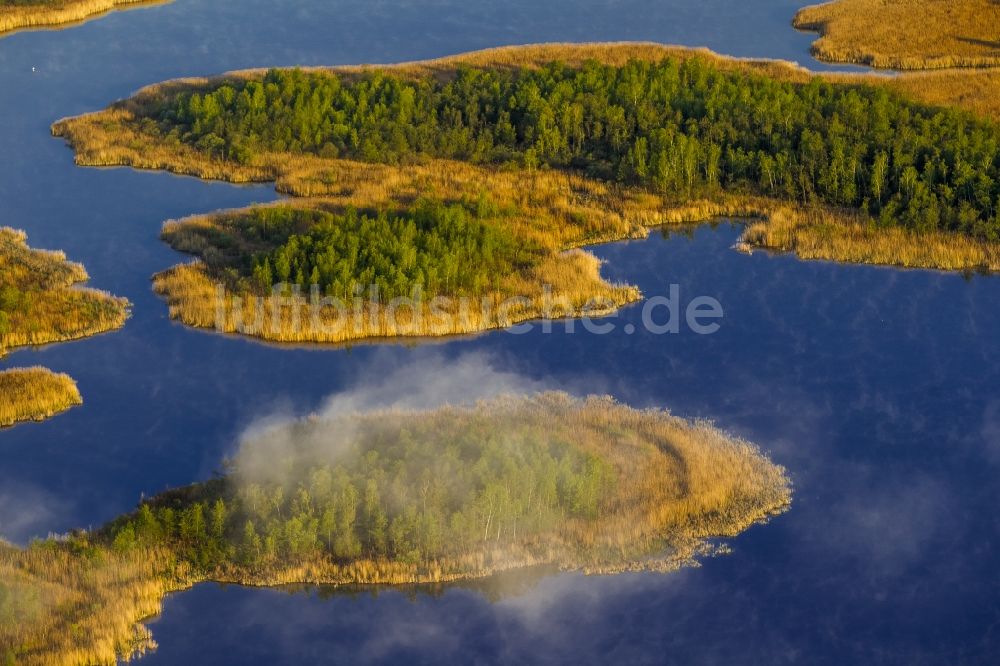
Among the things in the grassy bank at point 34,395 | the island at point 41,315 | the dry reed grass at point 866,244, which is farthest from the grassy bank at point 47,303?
the dry reed grass at point 866,244

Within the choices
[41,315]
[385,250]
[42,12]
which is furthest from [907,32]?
[41,315]

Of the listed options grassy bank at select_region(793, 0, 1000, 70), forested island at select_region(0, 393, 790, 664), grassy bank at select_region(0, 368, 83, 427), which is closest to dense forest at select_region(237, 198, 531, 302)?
grassy bank at select_region(0, 368, 83, 427)

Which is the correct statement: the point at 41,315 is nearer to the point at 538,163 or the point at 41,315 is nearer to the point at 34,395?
the point at 34,395

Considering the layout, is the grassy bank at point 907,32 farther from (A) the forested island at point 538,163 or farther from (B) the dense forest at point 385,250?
(B) the dense forest at point 385,250

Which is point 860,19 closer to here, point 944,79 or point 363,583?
point 944,79

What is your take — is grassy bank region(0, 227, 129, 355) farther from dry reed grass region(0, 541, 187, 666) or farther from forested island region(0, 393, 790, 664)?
dry reed grass region(0, 541, 187, 666)
